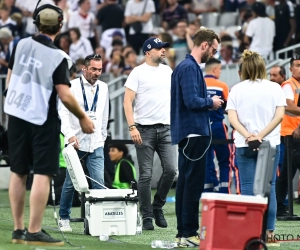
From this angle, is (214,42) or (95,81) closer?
(214,42)

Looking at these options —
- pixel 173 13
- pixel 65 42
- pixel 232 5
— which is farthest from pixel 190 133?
pixel 232 5

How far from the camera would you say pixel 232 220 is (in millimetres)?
7906

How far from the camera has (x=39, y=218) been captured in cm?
843

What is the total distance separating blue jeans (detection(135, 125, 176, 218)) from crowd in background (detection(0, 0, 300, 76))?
8667 mm

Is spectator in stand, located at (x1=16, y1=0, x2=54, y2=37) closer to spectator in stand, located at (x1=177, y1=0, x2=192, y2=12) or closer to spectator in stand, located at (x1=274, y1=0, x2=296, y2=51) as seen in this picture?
spectator in stand, located at (x1=177, y1=0, x2=192, y2=12)

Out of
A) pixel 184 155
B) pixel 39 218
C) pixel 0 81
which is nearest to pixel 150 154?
pixel 184 155

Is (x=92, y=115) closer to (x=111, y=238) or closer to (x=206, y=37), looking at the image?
(x=111, y=238)

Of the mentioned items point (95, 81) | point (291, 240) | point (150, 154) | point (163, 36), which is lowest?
point (291, 240)

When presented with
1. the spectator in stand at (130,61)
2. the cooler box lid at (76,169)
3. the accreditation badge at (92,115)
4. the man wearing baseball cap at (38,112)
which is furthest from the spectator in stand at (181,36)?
the man wearing baseball cap at (38,112)

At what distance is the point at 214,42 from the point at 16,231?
243 centimetres

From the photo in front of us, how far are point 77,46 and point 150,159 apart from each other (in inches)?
428

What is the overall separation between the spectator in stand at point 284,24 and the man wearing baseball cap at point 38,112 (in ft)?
39.1

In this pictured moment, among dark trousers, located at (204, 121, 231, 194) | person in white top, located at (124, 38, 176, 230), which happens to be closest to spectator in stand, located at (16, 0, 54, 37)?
dark trousers, located at (204, 121, 231, 194)

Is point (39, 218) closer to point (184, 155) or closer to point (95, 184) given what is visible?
point (184, 155)
